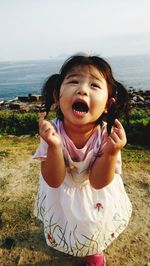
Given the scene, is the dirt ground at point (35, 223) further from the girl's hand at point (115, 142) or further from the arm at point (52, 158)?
the girl's hand at point (115, 142)

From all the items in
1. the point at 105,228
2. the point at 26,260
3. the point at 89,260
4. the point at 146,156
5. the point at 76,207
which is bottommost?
the point at 146,156

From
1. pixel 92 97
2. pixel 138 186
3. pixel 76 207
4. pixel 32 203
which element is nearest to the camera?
pixel 92 97

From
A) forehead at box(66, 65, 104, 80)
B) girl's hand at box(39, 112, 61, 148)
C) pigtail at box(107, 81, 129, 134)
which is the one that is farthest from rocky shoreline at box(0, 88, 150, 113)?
girl's hand at box(39, 112, 61, 148)

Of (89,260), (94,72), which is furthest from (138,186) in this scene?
(94,72)

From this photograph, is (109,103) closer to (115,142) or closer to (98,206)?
(115,142)

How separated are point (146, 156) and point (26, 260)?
13.2 ft

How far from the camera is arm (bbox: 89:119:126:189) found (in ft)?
8.82

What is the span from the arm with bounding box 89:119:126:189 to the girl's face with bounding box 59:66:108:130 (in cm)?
24

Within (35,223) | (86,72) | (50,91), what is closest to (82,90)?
(86,72)

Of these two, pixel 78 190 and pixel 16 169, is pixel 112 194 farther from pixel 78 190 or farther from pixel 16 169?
pixel 16 169

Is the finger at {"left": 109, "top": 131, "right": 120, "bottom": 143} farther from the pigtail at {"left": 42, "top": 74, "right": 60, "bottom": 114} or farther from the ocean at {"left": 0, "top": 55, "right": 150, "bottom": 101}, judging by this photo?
the ocean at {"left": 0, "top": 55, "right": 150, "bottom": 101}

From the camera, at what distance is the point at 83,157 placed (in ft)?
9.93

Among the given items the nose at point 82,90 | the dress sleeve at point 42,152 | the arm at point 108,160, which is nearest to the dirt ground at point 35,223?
the arm at point 108,160

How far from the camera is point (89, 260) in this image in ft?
11.1
